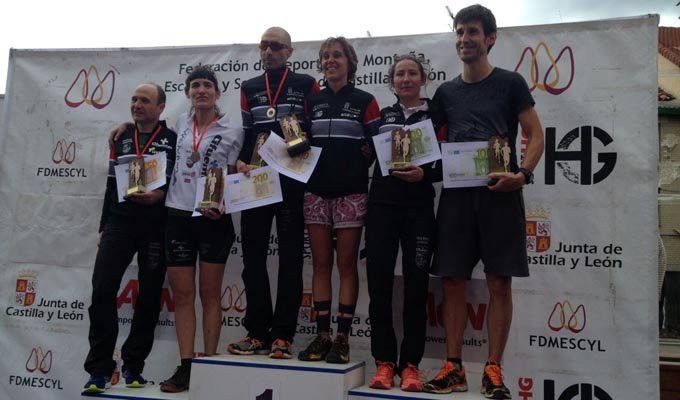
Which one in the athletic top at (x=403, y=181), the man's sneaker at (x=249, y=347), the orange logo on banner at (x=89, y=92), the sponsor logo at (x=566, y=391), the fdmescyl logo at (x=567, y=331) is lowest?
the sponsor logo at (x=566, y=391)

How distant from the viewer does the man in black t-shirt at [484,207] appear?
9.62 feet

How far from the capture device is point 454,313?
3100 mm

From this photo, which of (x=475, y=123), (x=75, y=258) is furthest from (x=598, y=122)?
(x=75, y=258)

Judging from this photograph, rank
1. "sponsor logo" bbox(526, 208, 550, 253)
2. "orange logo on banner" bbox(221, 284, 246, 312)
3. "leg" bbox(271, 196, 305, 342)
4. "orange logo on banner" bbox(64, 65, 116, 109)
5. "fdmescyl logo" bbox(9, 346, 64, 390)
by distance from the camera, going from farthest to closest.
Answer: "orange logo on banner" bbox(64, 65, 116, 109) < "fdmescyl logo" bbox(9, 346, 64, 390) < "orange logo on banner" bbox(221, 284, 246, 312) < "sponsor logo" bbox(526, 208, 550, 253) < "leg" bbox(271, 196, 305, 342)

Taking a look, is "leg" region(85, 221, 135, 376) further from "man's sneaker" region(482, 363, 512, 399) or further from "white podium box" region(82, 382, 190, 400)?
"man's sneaker" region(482, 363, 512, 399)

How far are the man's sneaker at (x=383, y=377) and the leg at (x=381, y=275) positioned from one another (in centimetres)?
3

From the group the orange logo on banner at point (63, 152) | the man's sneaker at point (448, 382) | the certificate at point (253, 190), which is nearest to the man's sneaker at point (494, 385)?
the man's sneaker at point (448, 382)

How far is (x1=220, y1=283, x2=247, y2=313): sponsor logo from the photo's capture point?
420 centimetres

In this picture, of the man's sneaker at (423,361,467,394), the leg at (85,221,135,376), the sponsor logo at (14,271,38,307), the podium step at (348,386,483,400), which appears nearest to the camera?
the podium step at (348,386,483,400)

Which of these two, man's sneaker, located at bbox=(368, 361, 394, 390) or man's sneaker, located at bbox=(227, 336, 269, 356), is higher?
man's sneaker, located at bbox=(227, 336, 269, 356)

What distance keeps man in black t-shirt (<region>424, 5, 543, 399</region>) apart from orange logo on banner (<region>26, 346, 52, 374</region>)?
3.03m

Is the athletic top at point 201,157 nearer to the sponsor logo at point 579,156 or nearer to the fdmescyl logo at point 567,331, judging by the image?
the sponsor logo at point 579,156

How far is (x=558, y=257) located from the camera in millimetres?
3742

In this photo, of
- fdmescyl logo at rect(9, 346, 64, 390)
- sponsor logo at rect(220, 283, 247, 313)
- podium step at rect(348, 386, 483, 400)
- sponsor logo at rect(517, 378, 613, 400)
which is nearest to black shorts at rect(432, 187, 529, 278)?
podium step at rect(348, 386, 483, 400)
